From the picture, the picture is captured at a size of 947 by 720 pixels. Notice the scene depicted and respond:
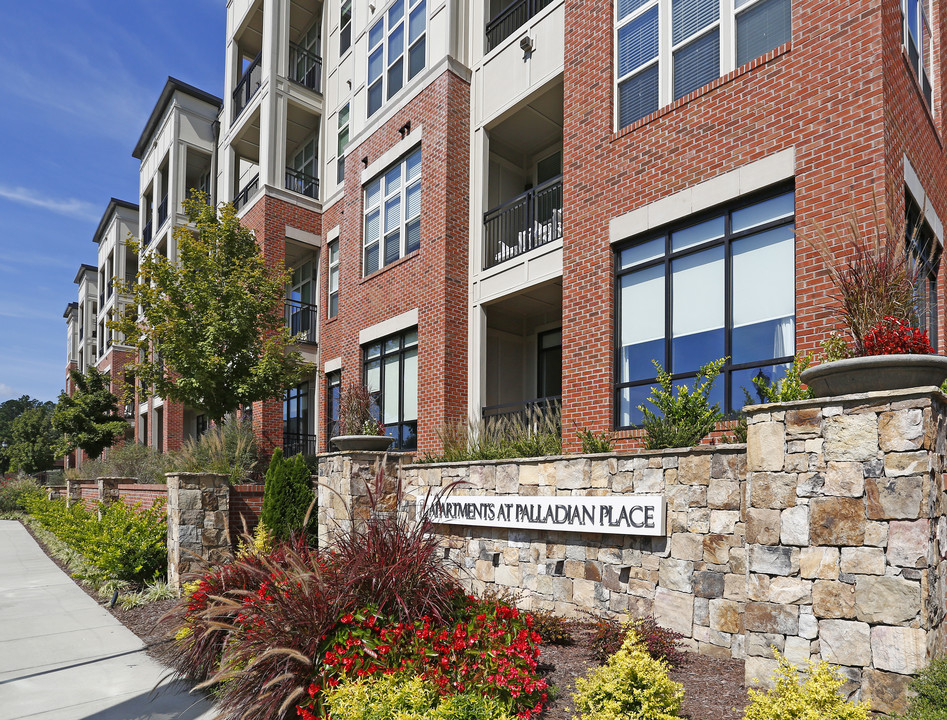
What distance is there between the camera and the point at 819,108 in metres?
7.71

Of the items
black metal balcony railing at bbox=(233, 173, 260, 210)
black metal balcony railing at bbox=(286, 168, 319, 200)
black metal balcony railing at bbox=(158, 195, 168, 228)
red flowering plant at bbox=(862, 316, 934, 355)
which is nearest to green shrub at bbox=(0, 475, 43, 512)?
black metal balcony railing at bbox=(158, 195, 168, 228)

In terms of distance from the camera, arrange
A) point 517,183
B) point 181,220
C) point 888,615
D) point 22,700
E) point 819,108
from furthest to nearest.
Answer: point 181,220, point 517,183, point 819,108, point 22,700, point 888,615

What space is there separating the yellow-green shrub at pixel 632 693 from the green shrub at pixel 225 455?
30.5 ft

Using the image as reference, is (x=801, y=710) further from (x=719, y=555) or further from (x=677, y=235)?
(x=677, y=235)

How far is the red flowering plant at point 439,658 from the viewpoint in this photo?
4895mm

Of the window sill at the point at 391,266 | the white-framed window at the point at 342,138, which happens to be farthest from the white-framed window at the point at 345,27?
the window sill at the point at 391,266

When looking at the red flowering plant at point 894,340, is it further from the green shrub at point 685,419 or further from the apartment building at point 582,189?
the green shrub at point 685,419

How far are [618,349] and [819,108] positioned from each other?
12.7 ft

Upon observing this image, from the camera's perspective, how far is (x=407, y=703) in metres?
4.52

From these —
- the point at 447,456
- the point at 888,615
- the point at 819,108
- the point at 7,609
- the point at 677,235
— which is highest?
the point at 819,108

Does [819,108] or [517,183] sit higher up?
[517,183]

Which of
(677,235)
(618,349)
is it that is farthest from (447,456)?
(677,235)

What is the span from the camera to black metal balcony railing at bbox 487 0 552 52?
13194mm

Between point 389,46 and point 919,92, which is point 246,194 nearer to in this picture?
point 389,46
